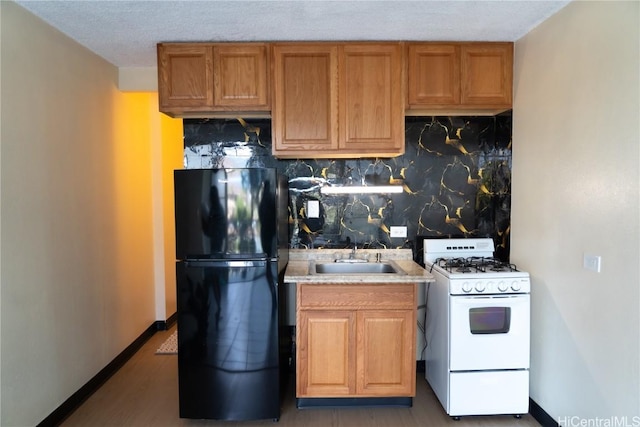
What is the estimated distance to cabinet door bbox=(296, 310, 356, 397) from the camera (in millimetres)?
2535

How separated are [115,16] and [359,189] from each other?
6.49 ft

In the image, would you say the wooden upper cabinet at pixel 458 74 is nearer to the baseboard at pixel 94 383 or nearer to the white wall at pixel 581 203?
the white wall at pixel 581 203

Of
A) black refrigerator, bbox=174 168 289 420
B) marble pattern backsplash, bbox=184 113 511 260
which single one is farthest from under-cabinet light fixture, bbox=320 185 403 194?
black refrigerator, bbox=174 168 289 420

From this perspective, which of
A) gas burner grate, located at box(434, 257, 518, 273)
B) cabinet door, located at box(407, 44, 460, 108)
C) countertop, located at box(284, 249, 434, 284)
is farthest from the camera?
cabinet door, located at box(407, 44, 460, 108)

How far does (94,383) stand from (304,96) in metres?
2.57

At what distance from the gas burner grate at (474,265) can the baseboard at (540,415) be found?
0.87 metres

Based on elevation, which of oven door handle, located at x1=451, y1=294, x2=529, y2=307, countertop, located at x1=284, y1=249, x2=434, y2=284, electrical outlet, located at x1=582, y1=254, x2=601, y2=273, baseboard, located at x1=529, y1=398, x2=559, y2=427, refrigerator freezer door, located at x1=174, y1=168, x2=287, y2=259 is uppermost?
refrigerator freezer door, located at x1=174, y1=168, x2=287, y2=259

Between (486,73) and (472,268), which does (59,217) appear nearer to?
(472,268)

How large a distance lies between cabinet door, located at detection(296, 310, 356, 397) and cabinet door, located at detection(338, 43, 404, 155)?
3.84 ft

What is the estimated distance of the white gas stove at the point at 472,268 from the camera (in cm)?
242

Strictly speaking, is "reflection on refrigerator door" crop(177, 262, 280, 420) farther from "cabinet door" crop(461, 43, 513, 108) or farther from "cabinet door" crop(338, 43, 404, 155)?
"cabinet door" crop(461, 43, 513, 108)

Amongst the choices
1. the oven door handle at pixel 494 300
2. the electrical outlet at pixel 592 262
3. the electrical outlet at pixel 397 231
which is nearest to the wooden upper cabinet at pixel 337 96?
the electrical outlet at pixel 397 231

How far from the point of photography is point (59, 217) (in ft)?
8.09

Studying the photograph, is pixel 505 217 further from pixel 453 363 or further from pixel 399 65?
pixel 399 65
